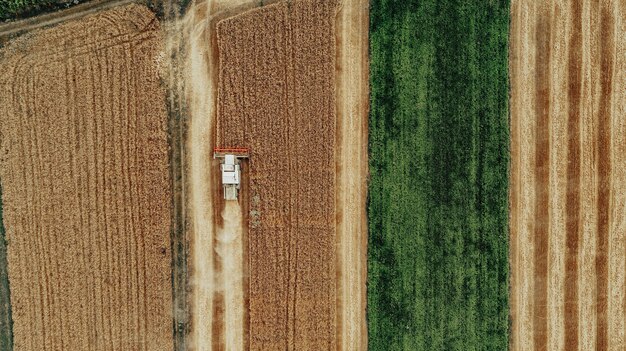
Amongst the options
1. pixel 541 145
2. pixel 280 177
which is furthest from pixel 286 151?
pixel 541 145

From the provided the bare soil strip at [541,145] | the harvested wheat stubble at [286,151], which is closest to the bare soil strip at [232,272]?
the harvested wheat stubble at [286,151]

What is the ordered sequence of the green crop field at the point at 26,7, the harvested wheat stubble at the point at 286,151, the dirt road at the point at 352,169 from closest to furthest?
the green crop field at the point at 26,7 → the harvested wheat stubble at the point at 286,151 → the dirt road at the point at 352,169

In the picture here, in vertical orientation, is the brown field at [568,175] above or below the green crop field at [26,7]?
below

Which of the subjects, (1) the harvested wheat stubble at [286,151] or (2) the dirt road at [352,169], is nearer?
(1) the harvested wheat stubble at [286,151]

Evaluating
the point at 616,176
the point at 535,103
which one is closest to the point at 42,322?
the point at 535,103

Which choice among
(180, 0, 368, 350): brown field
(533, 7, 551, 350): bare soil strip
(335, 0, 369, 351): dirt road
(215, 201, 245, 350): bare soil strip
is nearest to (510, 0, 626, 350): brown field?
(533, 7, 551, 350): bare soil strip

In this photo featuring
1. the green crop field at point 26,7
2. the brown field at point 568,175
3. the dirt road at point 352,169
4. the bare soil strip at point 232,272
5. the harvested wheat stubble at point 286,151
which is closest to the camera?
the green crop field at point 26,7

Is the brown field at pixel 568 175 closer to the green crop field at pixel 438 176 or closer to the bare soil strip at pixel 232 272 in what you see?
the green crop field at pixel 438 176

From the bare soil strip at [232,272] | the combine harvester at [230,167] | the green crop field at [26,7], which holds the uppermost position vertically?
the green crop field at [26,7]
